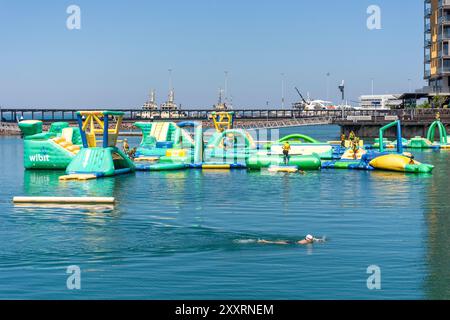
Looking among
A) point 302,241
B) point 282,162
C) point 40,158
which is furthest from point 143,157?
point 302,241

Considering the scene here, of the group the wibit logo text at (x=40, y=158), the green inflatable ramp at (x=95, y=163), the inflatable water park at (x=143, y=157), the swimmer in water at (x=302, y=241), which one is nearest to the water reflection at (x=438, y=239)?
the swimmer in water at (x=302, y=241)

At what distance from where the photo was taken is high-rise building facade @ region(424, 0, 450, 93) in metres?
126

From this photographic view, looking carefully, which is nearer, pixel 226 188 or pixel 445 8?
pixel 226 188

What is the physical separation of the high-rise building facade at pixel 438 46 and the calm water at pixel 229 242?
279 ft

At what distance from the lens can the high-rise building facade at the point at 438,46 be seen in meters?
126

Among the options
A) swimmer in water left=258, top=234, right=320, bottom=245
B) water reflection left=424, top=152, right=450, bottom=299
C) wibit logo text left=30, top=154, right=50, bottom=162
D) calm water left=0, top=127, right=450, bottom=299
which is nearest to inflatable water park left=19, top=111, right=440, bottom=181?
wibit logo text left=30, top=154, right=50, bottom=162

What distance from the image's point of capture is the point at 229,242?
2703 centimetres

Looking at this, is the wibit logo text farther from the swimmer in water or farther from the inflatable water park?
the swimmer in water

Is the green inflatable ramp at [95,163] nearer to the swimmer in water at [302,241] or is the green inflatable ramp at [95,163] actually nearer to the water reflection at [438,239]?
the water reflection at [438,239]

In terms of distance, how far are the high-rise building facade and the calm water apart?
279ft

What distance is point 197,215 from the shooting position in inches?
1328

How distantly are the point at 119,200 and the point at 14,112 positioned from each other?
151m
